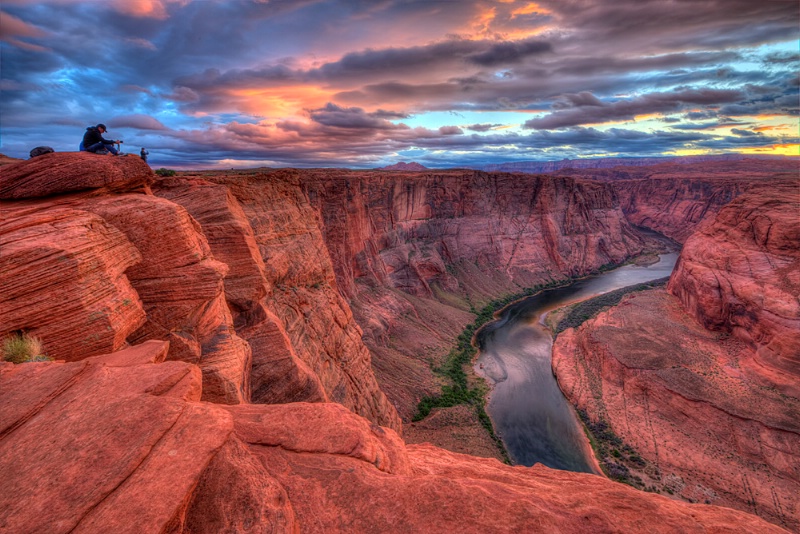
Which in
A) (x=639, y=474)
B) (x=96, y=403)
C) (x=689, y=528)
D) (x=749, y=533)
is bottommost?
(x=639, y=474)

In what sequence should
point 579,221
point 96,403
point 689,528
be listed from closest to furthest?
point 96,403
point 689,528
point 579,221

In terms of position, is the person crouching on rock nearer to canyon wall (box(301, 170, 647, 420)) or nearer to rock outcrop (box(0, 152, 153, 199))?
rock outcrop (box(0, 152, 153, 199))

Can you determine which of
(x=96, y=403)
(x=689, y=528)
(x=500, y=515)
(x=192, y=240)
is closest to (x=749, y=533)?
(x=689, y=528)

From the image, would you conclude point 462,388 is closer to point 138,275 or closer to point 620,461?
point 620,461

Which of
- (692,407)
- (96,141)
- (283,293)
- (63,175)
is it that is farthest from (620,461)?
(96,141)

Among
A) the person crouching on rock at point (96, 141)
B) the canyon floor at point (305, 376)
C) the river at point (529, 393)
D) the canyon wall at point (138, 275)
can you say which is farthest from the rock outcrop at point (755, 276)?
the person crouching on rock at point (96, 141)

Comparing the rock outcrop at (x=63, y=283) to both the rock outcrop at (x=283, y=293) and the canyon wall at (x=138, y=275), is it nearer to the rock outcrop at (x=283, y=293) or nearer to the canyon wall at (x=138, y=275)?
the canyon wall at (x=138, y=275)

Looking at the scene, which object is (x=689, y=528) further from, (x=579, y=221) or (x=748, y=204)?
(x=579, y=221)

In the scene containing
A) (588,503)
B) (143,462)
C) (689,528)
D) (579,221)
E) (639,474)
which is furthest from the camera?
(579,221)
